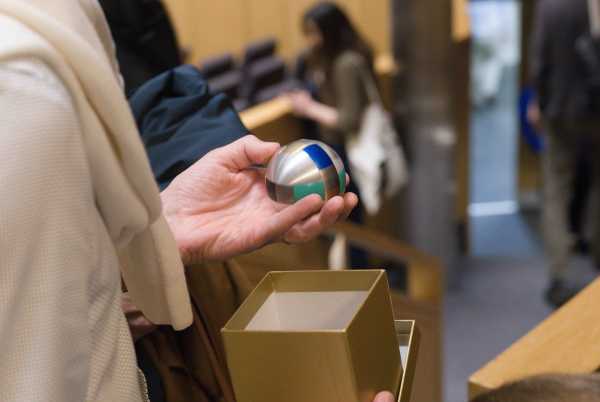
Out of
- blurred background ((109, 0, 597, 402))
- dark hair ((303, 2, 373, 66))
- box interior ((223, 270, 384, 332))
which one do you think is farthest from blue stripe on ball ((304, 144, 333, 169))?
dark hair ((303, 2, 373, 66))

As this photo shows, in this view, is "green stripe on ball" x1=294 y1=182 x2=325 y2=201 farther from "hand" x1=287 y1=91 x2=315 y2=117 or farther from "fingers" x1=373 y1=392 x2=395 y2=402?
"hand" x1=287 y1=91 x2=315 y2=117

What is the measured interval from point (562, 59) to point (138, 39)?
2.50 meters

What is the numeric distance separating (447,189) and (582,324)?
3.02 m

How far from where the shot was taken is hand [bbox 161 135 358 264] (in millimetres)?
1070

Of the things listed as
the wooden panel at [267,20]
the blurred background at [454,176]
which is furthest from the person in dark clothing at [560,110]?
the wooden panel at [267,20]

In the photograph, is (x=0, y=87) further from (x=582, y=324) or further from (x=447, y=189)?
(x=447, y=189)

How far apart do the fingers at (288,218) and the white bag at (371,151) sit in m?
2.86

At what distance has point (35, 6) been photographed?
82 centimetres

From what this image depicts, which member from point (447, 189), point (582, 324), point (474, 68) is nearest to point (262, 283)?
point (582, 324)

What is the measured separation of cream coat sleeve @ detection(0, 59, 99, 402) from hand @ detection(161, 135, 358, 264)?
0.30 metres

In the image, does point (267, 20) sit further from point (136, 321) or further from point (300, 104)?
point (136, 321)

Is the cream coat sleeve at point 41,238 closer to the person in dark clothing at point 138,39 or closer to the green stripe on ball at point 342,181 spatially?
the green stripe on ball at point 342,181

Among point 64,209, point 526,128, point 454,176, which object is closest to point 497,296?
point 454,176

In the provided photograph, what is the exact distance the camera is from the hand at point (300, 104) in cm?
376
